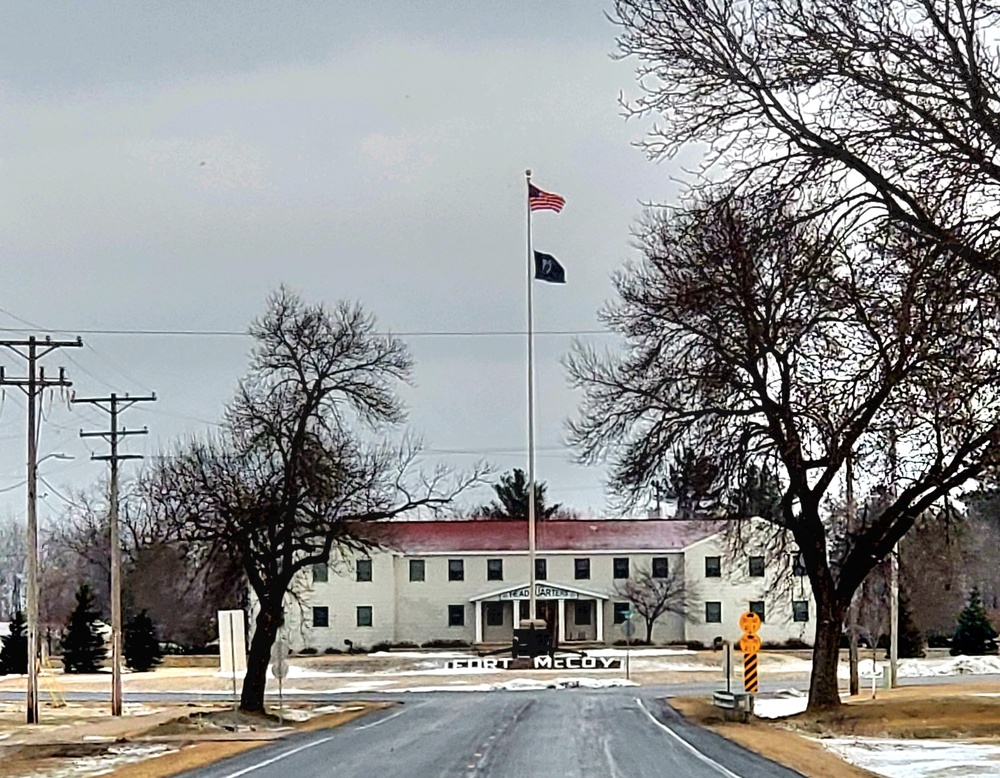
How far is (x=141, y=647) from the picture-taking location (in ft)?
278

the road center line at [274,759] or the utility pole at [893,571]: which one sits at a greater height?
the utility pole at [893,571]

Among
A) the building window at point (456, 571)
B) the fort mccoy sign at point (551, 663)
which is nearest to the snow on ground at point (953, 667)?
the fort mccoy sign at point (551, 663)

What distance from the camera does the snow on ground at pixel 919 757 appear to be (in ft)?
75.0

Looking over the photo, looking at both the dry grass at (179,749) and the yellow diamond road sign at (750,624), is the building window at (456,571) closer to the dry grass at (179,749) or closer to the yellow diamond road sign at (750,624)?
the dry grass at (179,749)

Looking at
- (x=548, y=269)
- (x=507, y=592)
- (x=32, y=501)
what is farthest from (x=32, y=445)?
(x=507, y=592)

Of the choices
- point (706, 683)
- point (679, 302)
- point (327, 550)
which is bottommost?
point (706, 683)

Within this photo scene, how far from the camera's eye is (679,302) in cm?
2327

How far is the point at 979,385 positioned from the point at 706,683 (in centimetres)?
5352

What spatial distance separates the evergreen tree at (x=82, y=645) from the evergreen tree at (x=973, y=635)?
4727cm

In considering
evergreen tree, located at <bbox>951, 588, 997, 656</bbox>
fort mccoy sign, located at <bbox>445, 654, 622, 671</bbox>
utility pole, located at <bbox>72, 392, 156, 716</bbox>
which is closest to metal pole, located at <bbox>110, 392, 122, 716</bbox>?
utility pole, located at <bbox>72, 392, 156, 716</bbox>

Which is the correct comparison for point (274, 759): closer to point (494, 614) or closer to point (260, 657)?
point (260, 657)

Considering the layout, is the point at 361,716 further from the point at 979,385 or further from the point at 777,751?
the point at 979,385

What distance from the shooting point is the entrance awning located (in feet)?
309

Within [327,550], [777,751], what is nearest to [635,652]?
[327,550]
